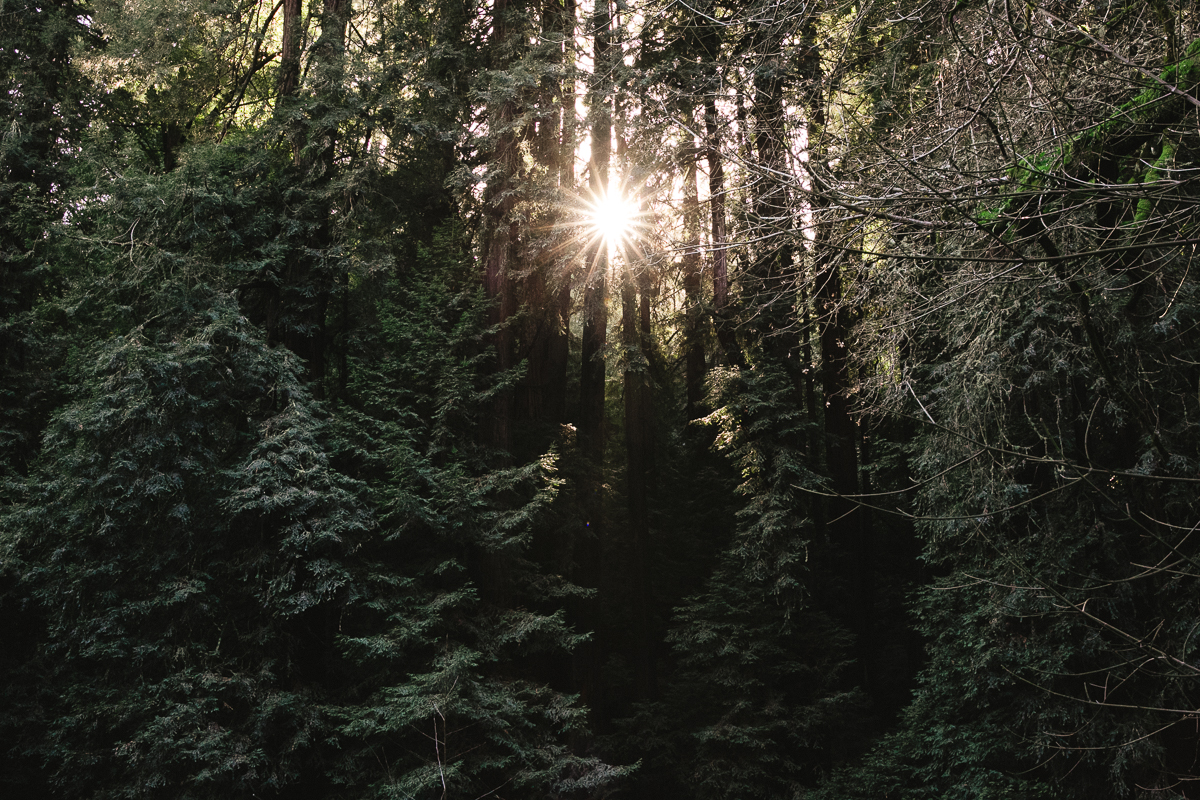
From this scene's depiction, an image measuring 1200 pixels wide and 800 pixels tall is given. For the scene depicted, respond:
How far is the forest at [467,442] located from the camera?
6598mm

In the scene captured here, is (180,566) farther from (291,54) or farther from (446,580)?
(291,54)

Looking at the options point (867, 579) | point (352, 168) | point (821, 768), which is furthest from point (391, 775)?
point (867, 579)

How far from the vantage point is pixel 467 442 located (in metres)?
9.47

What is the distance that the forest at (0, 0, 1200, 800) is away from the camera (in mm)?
6598

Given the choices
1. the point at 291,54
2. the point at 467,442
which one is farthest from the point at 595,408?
the point at 291,54

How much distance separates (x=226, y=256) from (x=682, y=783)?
9.44 meters

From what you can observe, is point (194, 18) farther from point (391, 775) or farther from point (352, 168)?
point (391, 775)

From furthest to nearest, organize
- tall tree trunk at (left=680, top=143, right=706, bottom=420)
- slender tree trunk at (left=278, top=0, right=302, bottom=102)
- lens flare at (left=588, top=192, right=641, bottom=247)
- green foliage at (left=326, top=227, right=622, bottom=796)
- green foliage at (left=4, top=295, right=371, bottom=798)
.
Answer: tall tree trunk at (left=680, top=143, right=706, bottom=420)
slender tree trunk at (left=278, top=0, right=302, bottom=102)
lens flare at (left=588, top=192, right=641, bottom=247)
green foliage at (left=326, top=227, right=622, bottom=796)
green foliage at (left=4, top=295, right=371, bottom=798)

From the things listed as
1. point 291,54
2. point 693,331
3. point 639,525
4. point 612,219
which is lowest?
point 639,525

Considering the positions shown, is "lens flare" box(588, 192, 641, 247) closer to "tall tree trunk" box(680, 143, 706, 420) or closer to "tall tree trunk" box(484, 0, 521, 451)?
"tall tree trunk" box(680, 143, 706, 420)

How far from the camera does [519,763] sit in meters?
7.58

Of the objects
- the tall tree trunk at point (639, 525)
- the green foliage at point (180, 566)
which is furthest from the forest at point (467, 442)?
the tall tree trunk at point (639, 525)

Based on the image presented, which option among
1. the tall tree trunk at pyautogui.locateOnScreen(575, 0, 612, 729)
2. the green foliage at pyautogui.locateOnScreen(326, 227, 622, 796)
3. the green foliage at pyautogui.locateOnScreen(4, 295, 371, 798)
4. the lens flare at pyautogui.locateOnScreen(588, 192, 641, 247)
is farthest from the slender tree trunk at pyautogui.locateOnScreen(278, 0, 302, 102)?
the lens flare at pyautogui.locateOnScreen(588, 192, 641, 247)

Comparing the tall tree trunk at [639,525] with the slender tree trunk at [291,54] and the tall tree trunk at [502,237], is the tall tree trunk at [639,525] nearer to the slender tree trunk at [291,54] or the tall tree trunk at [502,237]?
the tall tree trunk at [502,237]
